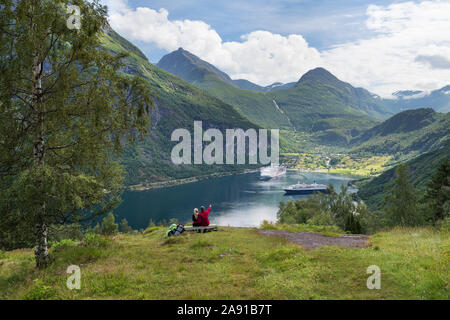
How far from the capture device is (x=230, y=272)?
38.0 ft

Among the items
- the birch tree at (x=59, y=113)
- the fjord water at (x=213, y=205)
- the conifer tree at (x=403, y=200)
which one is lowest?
the fjord water at (x=213, y=205)

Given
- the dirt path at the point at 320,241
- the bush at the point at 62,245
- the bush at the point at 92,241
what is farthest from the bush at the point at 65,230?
the dirt path at the point at 320,241

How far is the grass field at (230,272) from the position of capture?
9.15 metres

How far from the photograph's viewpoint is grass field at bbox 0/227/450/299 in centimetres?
915

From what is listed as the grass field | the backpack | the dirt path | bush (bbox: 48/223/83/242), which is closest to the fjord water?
the backpack

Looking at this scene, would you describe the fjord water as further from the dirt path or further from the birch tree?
the birch tree

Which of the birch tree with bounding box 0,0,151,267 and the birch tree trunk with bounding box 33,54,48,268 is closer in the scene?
the birch tree with bounding box 0,0,151,267

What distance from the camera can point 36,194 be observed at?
10961mm

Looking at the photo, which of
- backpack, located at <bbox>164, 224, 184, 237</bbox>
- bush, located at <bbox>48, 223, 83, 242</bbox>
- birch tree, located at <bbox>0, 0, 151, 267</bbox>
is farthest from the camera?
backpack, located at <bbox>164, 224, 184, 237</bbox>

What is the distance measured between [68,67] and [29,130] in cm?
349

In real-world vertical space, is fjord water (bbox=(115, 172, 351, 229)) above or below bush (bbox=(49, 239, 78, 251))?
below

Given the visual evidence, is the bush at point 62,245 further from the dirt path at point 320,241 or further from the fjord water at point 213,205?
the fjord water at point 213,205

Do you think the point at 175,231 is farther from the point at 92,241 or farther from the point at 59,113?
the point at 59,113
